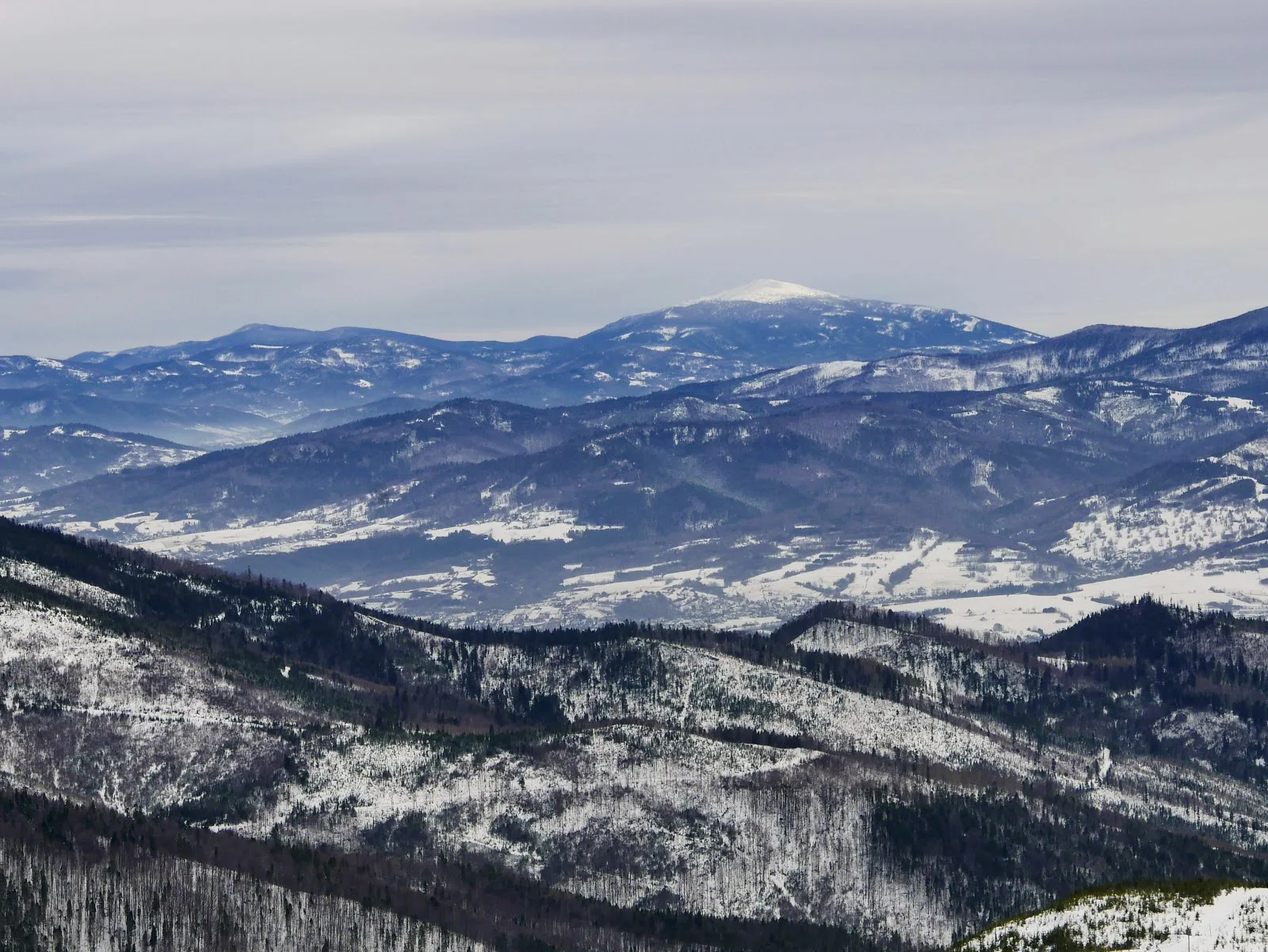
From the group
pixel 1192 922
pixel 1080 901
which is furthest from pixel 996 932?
pixel 1192 922

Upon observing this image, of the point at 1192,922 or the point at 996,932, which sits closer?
the point at 1192,922

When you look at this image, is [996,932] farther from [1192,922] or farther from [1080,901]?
[1192,922]

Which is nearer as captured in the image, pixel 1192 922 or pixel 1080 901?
pixel 1192 922
